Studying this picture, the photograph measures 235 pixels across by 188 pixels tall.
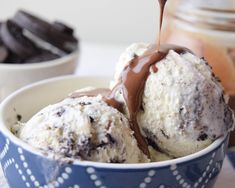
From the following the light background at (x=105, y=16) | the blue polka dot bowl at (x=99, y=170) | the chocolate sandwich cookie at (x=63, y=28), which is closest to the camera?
the blue polka dot bowl at (x=99, y=170)

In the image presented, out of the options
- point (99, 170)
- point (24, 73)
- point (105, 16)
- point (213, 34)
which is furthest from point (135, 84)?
point (105, 16)

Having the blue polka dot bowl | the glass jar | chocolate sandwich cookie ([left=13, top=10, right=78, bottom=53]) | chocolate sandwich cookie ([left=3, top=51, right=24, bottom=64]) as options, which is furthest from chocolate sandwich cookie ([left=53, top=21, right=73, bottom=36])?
the blue polka dot bowl

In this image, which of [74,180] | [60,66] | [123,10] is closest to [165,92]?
[74,180]

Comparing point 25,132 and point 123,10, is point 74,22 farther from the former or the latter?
point 25,132

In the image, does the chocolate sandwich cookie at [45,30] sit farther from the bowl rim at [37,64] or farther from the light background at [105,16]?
the light background at [105,16]

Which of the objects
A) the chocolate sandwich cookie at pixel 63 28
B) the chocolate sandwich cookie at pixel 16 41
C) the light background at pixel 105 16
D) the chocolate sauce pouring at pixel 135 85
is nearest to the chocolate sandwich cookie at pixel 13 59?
the chocolate sandwich cookie at pixel 16 41

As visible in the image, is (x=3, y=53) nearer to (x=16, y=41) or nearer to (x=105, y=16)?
(x=16, y=41)
